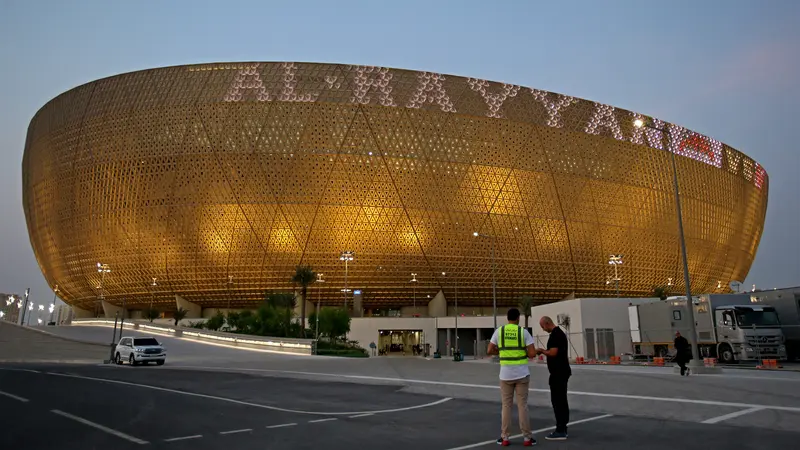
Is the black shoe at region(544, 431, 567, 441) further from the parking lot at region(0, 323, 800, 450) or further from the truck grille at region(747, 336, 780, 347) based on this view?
the truck grille at region(747, 336, 780, 347)

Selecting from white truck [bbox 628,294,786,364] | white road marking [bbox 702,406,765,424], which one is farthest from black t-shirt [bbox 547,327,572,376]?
white truck [bbox 628,294,786,364]

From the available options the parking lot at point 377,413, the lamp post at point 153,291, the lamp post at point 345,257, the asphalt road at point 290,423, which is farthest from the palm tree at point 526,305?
the asphalt road at point 290,423

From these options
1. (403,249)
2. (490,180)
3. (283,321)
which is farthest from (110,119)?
(490,180)

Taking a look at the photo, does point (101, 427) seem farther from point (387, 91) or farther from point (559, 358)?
point (387, 91)

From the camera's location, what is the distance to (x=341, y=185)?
166 ft

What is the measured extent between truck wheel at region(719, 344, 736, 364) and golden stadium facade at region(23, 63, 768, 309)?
3161 cm

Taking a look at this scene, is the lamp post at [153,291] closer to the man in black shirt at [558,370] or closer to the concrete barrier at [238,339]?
the concrete barrier at [238,339]

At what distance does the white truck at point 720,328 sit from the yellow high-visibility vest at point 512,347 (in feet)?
63.6

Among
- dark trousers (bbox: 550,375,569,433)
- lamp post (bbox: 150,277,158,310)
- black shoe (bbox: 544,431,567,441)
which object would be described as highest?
lamp post (bbox: 150,277,158,310)

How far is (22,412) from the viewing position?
866 centimetres

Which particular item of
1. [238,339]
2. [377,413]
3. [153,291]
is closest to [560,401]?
[377,413]

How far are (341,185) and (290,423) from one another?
43565 millimetres

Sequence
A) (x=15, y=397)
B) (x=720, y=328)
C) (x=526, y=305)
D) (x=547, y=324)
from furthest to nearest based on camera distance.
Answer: (x=526, y=305) → (x=720, y=328) → (x=15, y=397) → (x=547, y=324)

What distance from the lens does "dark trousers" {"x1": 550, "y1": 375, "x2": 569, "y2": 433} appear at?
6172 millimetres
